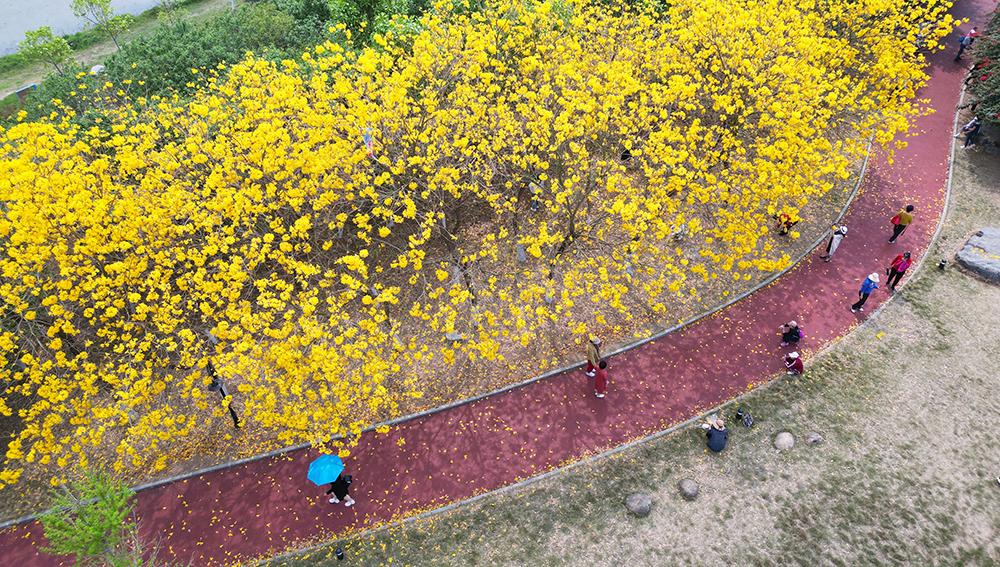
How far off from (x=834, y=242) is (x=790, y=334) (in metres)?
4.54

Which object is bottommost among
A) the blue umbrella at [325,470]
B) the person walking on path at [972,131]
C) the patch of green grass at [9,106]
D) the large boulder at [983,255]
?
the large boulder at [983,255]

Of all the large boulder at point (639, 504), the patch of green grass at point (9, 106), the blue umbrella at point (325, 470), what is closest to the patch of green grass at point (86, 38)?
the patch of green grass at point (9, 106)

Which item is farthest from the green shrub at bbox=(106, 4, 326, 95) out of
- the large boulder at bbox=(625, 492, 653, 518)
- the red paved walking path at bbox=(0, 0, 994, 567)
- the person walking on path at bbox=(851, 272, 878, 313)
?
the person walking on path at bbox=(851, 272, 878, 313)

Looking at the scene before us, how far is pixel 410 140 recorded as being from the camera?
15.6 m

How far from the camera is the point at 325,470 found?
12.1m

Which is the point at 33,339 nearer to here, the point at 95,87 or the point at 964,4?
the point at 95,87

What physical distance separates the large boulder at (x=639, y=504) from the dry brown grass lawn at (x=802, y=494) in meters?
0.18

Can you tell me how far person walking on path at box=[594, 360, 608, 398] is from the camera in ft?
46.5

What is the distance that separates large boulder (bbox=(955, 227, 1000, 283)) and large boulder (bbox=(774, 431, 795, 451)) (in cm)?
1016

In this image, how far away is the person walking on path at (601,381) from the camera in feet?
46.5

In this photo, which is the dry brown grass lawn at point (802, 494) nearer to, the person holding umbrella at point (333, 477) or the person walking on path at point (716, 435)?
the person walking on path at point (716, 435)

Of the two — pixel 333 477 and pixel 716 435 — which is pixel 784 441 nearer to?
pixel 716 435

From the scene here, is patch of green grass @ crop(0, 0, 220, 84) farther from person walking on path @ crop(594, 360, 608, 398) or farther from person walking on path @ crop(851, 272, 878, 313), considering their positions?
person walking on path @ crop(851, 272, 878, 313)

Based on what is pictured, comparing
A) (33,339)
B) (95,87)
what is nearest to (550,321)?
(33,339)
